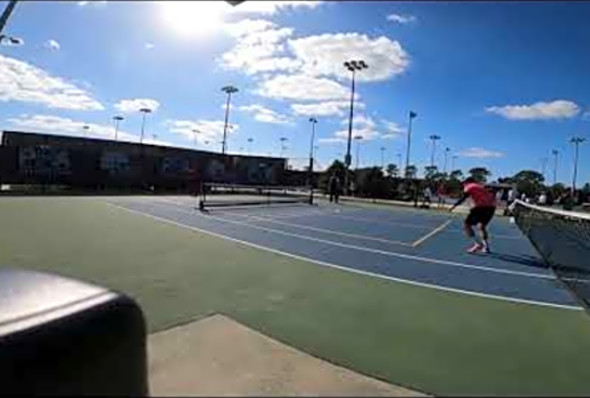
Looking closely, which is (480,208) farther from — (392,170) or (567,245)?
(392,170)

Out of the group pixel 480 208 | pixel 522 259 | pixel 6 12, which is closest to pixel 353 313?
pixel 6 12

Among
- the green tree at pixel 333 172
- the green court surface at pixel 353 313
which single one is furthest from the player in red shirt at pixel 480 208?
the green tree at pixel 333 172

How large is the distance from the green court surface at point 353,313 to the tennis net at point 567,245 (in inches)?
75.2

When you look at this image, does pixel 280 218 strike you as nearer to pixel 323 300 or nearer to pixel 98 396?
pixel 323 300

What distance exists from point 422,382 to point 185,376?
5.80 ft

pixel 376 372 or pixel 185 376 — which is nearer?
pixel 185 376

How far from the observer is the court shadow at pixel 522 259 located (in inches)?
497

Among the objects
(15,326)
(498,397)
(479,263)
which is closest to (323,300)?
(498,397)

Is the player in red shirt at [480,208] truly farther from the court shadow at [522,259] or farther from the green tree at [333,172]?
the green tree at [333,172]

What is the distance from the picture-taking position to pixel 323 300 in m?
7.46

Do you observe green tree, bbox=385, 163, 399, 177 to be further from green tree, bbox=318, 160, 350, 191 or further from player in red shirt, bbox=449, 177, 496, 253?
player in red shirt, bbox=449, 177, 496, 253

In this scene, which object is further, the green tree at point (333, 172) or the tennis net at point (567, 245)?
the green tree at point (333, 172)

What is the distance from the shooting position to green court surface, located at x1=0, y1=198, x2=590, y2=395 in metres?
4.89

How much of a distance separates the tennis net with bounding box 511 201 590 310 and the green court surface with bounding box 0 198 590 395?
1.91 metres
